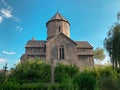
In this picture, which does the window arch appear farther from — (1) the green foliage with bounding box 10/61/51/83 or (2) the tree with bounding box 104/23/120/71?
(2) the tree with bounding box 104/23/120/71

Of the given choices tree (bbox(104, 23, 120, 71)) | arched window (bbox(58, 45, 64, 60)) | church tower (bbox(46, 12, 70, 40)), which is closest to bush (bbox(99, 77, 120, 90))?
tree (bbox(104, 23, 120, 71))

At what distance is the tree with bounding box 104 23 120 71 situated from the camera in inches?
762

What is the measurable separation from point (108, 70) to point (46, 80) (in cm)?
889

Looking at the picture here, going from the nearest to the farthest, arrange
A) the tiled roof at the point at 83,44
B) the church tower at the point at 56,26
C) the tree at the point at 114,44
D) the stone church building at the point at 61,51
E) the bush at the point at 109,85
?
the bush at the point at 109,85 → the tree at the point at 114,44 → the stone church building at the point at 61,51 → the tiled roof at the point at 83,44 → the church tower at the point at 56,26

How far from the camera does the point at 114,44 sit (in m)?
19.8

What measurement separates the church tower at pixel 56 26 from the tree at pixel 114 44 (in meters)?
15.6

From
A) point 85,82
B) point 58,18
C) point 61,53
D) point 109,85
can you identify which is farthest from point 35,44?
point 85,82

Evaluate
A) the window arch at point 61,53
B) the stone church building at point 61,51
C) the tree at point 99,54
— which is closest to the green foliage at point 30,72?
the stone church building at point 61,51

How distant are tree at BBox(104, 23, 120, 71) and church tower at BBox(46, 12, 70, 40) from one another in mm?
15577

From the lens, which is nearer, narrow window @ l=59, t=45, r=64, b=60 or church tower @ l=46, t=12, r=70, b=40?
narrow window @ l=59, t=45, r=64, b=60

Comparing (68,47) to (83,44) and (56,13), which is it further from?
(56,13)

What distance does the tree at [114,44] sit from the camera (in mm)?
19344

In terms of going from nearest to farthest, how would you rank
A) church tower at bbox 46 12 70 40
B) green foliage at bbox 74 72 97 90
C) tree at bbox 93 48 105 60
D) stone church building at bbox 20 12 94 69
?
green foliage at bbox 74 72 97 90, stone church building at bbox 20 12 94 69, church tower at bbox 46 12 70 40, tree at bbox 93 48 105 60

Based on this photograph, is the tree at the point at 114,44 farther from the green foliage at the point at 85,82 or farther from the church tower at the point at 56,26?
the church tower at the point at 56,26
